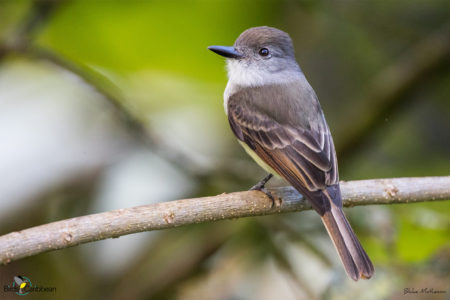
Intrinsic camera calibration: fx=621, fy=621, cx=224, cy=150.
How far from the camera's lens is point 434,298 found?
304cm

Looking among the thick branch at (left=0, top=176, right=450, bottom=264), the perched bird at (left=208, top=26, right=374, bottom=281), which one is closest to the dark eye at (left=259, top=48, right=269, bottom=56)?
the perched bird at (left=208, top=26, right=374, bottom=281)

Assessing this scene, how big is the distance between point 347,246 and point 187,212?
2.75 feet

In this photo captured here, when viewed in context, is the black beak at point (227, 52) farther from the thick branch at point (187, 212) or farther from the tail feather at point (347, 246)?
the tail feather at point (347, 246)

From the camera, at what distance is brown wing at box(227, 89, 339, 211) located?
3150 mm

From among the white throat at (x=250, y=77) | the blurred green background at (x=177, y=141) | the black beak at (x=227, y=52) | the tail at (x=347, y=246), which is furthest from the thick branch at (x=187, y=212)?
the black beak at (x=227, y=52)

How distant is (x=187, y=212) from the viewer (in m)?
2.62

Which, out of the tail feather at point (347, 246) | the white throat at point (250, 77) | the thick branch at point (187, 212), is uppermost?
the white throat at point (250, 77)

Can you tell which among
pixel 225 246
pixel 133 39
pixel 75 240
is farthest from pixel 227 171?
pixel 75 240

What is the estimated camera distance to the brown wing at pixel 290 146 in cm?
315

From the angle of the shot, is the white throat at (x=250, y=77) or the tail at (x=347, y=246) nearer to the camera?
the tail at (x=347, y=246)

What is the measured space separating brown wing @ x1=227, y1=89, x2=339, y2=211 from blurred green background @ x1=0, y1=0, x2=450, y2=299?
58 centimetres

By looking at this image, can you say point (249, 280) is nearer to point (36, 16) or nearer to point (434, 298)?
point (434, 298)

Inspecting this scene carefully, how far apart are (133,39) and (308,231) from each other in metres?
2.01

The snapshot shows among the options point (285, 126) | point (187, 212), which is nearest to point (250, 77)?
point (285, 126)
